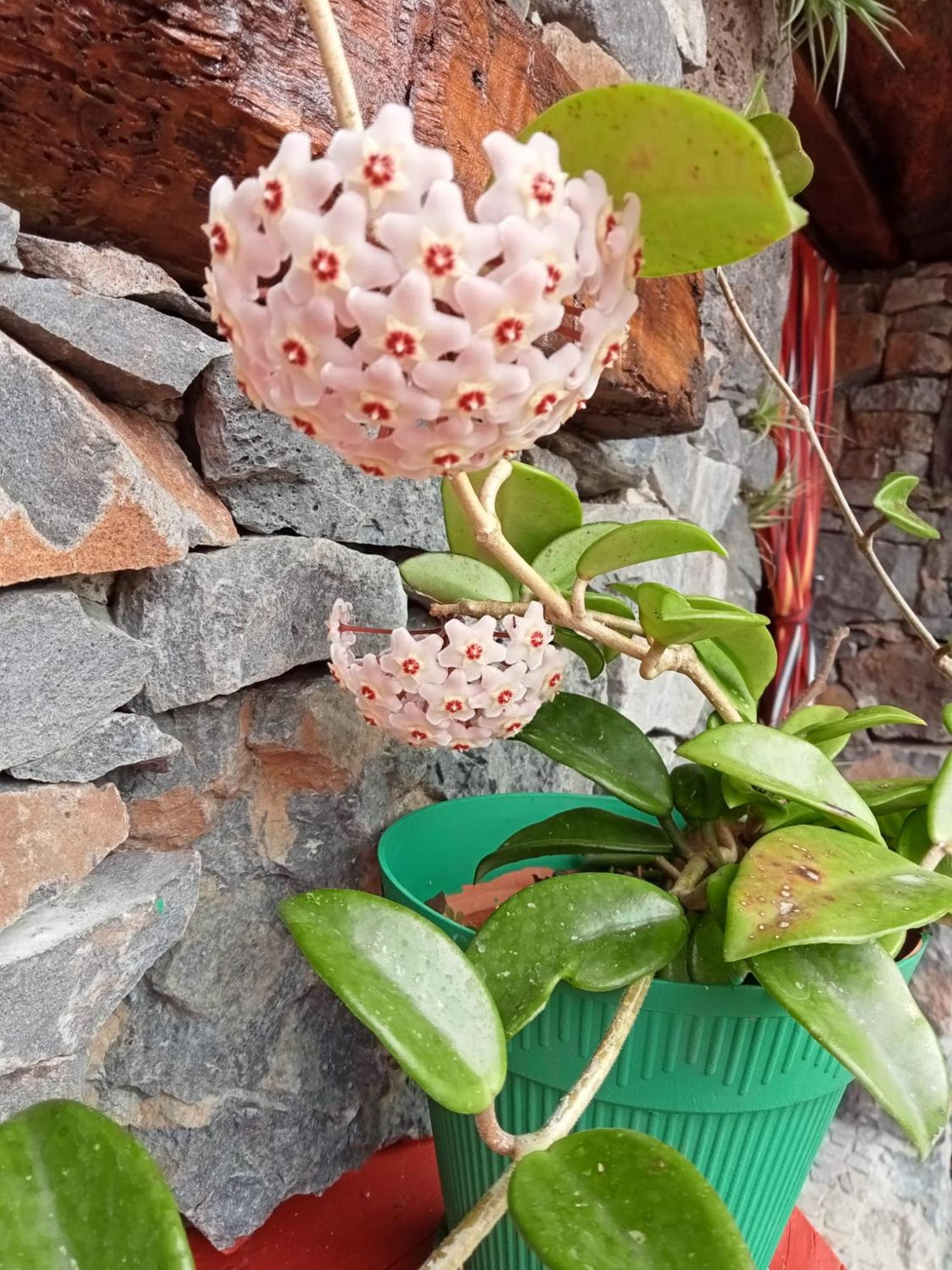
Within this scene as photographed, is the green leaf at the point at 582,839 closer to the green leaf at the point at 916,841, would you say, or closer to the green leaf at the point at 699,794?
the green leaf at the point at 699,794

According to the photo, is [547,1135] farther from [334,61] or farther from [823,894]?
[334,61]

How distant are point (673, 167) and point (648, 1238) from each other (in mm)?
459

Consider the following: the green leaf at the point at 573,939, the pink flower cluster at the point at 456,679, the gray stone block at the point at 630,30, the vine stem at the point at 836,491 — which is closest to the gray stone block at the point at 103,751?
the pink flower cluster at the point at 456,679

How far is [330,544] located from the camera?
0.73 metres

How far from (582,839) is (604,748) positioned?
72 millimetres

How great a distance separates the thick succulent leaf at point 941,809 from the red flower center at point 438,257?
45 centimetres

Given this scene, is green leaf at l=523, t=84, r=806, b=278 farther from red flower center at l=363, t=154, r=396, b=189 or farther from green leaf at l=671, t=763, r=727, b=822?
green leaf at l=671, t=763, r=727, b=822

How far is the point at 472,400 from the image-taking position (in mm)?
374

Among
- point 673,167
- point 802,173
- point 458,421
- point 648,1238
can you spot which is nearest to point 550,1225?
point 648,1238

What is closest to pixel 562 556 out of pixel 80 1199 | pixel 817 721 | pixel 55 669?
pixel 817 721

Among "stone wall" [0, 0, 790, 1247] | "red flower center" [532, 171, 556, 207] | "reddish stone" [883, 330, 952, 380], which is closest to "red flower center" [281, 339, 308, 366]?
"red flower center" [532, 171, 556, 207]

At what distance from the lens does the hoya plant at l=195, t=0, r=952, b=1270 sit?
1.17 feet

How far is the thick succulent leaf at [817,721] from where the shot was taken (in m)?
0.72

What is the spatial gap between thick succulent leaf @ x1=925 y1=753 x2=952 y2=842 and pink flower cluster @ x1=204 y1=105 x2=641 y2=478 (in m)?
0.39
